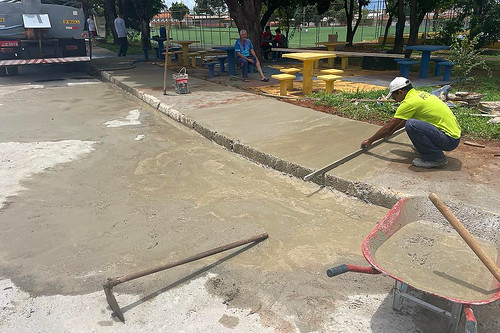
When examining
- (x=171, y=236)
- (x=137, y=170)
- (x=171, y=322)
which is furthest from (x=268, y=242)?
(x=137, y=170)

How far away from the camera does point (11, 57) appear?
12.4m

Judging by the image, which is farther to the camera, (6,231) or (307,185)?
(307,185)

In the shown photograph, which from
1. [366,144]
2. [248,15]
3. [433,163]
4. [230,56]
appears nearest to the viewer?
[433,163]

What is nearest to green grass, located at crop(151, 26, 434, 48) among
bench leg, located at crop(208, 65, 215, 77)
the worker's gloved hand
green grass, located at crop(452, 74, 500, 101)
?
bench leg, located at crop(208, 65, 215, 77)

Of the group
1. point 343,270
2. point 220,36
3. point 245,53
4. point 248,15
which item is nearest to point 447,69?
point 245,53

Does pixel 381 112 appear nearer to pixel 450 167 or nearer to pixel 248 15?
pixel 450 167

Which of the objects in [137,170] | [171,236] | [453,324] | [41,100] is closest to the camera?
[453,324]

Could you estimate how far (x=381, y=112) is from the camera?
690 centimetres

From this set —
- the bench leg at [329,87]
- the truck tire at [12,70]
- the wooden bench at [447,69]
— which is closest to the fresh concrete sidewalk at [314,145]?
the bench leg at [329,87]

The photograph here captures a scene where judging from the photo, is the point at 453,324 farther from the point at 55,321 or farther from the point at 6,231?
the point at 6,231

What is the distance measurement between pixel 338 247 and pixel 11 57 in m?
12.6

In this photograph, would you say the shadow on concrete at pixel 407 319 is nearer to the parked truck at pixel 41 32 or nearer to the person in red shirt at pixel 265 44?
the parked truck at pixel 41 32

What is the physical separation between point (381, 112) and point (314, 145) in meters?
1.96

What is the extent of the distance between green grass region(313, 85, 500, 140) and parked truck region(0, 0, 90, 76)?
28.3 feet
